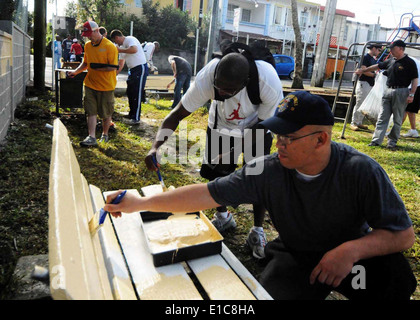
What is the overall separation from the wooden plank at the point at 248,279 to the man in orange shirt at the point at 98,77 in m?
4.24

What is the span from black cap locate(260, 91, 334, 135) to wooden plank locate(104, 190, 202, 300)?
0.89 meters

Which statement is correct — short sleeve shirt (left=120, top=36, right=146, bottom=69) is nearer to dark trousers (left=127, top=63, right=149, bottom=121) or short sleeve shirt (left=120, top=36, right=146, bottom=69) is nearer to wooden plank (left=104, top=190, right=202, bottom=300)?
dark trousers (left=127, top=63, right=149, bottom=121)

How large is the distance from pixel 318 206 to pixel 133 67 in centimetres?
629


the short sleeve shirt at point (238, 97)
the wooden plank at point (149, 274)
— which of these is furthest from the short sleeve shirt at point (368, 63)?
the wooden plank at point (149, 274)

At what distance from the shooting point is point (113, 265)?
1800mm

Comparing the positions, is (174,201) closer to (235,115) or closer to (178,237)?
(178,237)

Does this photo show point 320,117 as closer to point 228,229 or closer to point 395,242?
point 395,242

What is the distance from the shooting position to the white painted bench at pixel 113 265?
111cm

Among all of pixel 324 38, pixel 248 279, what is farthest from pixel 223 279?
pixel 324 38

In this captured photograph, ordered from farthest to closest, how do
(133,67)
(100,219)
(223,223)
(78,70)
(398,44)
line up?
(133,67), (398,44), (78,70), (223,223), (100,219)

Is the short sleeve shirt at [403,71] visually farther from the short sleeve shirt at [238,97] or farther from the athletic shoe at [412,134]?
the short sleeve shirt at [238,97]

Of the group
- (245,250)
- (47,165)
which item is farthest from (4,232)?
(245,250)
